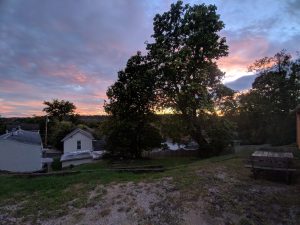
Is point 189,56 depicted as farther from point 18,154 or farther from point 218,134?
point 18,154

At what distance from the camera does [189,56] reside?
23.5 metres

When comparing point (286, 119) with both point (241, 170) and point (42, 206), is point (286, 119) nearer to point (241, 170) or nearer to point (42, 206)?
point (241, 170)

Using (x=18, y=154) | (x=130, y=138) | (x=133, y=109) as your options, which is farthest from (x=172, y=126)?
(x=18, y=154)

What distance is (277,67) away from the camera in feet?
127

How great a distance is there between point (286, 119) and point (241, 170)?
81.7ft

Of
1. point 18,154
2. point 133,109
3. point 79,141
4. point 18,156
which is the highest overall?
point 133,109

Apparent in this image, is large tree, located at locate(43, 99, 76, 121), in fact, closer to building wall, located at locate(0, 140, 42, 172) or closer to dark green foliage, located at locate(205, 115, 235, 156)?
building wall, located at locate(0, 140, 42, 172)

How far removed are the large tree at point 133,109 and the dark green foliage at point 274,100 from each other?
1517cm

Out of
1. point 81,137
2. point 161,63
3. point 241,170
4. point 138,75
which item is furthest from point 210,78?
point 81,137

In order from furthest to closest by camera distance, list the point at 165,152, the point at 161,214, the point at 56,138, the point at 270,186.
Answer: the point at 56,138 < the point at 165,152 < the point at 270,186 < the point at 161,214

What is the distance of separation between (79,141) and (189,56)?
100 ft

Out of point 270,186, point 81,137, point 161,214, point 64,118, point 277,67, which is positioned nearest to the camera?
point 161,214

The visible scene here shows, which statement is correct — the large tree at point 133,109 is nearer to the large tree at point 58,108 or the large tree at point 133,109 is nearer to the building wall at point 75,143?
the building wall at point 75,143

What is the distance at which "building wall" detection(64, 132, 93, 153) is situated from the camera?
159 ft
